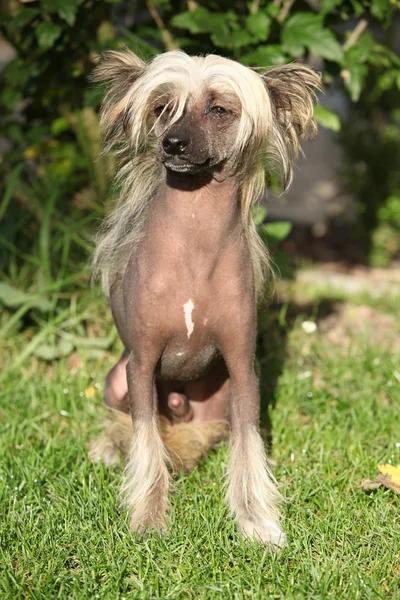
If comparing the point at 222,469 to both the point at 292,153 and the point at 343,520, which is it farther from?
the point at 292,153

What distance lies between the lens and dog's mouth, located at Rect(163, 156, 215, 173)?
8.13 ft

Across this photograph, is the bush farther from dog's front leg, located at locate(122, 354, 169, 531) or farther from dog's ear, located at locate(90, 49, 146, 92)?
dog's front leg, located at locate(122, 354, 169, 531)

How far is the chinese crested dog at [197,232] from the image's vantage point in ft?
8.30

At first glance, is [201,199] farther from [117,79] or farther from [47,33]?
[47,33]

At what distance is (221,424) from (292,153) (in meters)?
1.15

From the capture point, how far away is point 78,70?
13.4ft

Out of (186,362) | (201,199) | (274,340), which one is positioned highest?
(201,199)

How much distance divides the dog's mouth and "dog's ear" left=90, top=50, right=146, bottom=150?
1.01 feet

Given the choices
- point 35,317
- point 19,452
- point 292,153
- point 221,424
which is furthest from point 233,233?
point 35,317

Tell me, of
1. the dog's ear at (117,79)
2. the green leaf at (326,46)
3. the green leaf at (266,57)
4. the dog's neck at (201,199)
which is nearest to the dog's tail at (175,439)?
the dog's neck at (201,199)

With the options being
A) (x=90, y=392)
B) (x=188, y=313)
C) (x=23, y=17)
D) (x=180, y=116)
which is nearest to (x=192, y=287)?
(x=188, y=313)

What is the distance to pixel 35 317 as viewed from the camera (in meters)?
4.17

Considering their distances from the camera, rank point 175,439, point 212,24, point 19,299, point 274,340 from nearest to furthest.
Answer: point 175,439 → point 212,24 → point 19,299 → point 274,340

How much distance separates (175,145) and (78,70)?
188 centimetres
